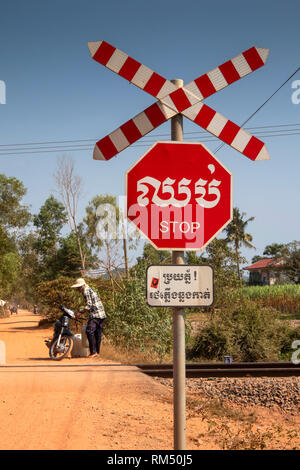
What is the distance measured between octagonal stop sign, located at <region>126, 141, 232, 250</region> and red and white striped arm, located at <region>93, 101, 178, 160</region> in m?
0.21

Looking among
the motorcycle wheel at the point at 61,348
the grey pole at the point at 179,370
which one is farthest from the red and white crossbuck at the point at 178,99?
the motorcycle wheel at the point at 61,348

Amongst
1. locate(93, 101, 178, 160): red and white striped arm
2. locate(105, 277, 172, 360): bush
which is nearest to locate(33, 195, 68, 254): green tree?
locate(105, 277, 172, 360): bush

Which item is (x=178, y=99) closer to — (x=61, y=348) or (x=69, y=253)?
(x=61, y=348)

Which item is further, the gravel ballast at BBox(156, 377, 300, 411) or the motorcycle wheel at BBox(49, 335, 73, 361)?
the motorcycle wheel at BBox(49, 335, 73, 361)

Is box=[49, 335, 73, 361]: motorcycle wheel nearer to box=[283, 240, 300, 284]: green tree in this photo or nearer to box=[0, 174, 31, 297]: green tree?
box=[0, 174, 31, 297]: green tree

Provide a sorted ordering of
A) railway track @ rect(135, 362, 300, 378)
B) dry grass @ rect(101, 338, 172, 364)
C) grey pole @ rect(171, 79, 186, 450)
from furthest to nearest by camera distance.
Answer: dry grass @ rect(101, 338, 172, 364) < railway track @ rect(135, 362, 300, 378) < grey pole @ rect(171, 79, 186, 450)

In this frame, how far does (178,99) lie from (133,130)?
1.38 feet

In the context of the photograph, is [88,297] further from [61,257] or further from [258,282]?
[258,282]

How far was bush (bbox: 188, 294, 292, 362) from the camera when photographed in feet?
46.0

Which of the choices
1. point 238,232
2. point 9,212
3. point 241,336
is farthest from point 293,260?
point 241,336

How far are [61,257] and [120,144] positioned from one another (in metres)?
40.6

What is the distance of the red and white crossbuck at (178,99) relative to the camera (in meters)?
3.92

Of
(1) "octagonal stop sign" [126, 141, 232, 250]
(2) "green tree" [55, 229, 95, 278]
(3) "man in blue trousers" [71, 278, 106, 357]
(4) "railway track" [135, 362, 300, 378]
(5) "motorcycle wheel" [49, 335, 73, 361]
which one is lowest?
(4) "railway track" [135, 362, 300, 378]
